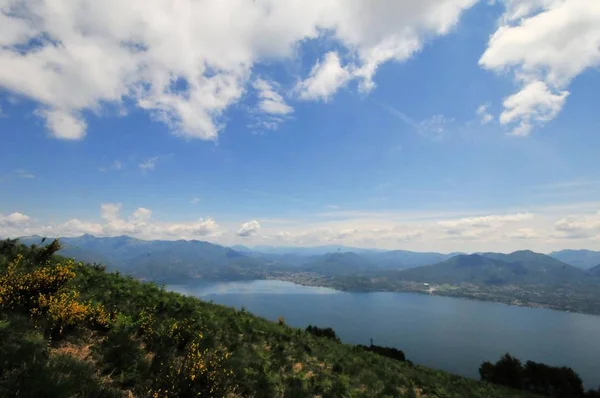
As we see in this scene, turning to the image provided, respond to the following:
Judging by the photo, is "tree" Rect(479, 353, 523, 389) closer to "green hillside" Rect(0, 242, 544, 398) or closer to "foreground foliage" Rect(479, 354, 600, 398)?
"foreground foliage" Rect(479, 354, 600, 398)

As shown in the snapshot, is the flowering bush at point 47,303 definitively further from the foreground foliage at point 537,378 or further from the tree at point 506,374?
the tree at point 506,374

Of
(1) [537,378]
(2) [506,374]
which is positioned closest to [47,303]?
(2) [506,374]

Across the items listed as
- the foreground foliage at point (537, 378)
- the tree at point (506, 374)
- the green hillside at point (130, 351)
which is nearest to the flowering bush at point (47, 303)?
the green hillside at point (130, 351)

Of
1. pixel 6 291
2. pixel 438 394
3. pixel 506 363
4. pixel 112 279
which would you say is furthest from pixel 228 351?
Answer: pixel 506 363

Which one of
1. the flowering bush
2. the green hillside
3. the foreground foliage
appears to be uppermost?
the flowering bush

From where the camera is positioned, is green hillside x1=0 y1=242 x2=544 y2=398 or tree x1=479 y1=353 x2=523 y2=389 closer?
green hillside x1=0 y1=242 x2=544 y2=398

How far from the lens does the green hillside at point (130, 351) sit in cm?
738

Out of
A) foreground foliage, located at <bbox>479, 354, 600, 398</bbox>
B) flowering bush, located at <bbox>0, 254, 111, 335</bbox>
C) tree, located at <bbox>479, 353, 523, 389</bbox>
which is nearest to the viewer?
flowering bush, located at <bbox>0, 254, 111, 335</bbox>

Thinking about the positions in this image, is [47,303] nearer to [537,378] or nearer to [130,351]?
[130,351]

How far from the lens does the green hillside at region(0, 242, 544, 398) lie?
7.38 metres

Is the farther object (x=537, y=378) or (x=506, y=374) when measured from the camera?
(x=506, y=374)

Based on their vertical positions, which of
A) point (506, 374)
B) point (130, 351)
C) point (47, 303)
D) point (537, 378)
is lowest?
point (537, 378)

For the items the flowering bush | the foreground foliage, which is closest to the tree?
the foreground foliage

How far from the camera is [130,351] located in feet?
30.6
